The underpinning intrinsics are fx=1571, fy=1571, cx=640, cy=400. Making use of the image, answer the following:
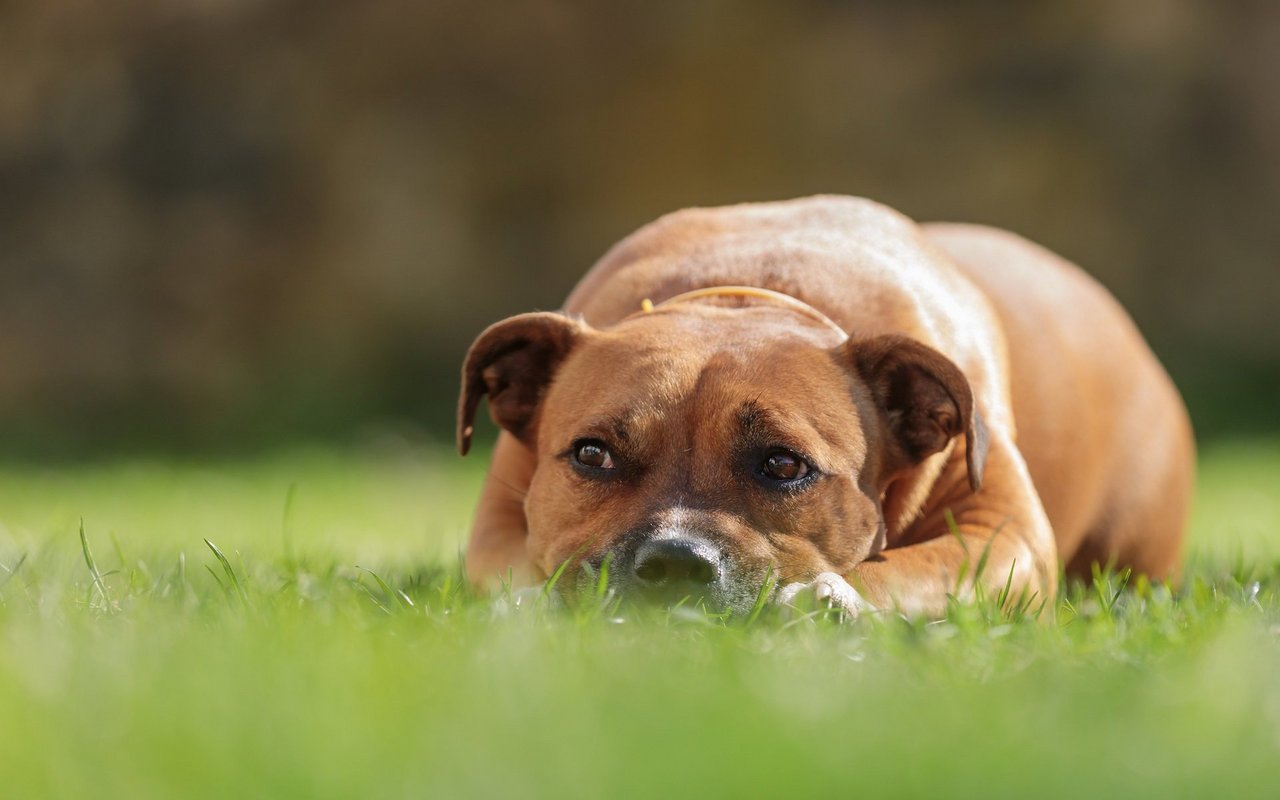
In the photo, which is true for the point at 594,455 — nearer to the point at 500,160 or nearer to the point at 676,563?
the point at 676,563

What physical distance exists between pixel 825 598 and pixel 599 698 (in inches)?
43.1

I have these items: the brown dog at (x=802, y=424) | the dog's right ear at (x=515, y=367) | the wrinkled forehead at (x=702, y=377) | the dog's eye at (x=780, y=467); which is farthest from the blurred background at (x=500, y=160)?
the dog's eye at (x=780, y=467)

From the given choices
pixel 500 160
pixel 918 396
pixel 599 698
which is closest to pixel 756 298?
pixel 918 396

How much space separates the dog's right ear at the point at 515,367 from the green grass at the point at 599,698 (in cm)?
67

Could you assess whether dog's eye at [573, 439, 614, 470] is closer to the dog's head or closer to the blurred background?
the dog's head

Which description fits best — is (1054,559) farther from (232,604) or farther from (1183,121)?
(1183,121)

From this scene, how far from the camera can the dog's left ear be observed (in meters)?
3.81

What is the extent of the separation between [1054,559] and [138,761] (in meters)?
2.79

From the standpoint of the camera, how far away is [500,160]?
1249 centimetres

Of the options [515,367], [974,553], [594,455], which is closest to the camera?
[594,455]

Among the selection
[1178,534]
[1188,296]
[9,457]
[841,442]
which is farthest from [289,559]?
[1188,296]

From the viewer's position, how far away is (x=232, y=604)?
3.29 meters

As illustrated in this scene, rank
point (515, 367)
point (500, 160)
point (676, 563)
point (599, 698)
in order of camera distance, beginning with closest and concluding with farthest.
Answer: point (599, 698), point (676, 563), point (515, 367), point (500, 160)

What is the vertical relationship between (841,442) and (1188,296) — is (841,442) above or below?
above
